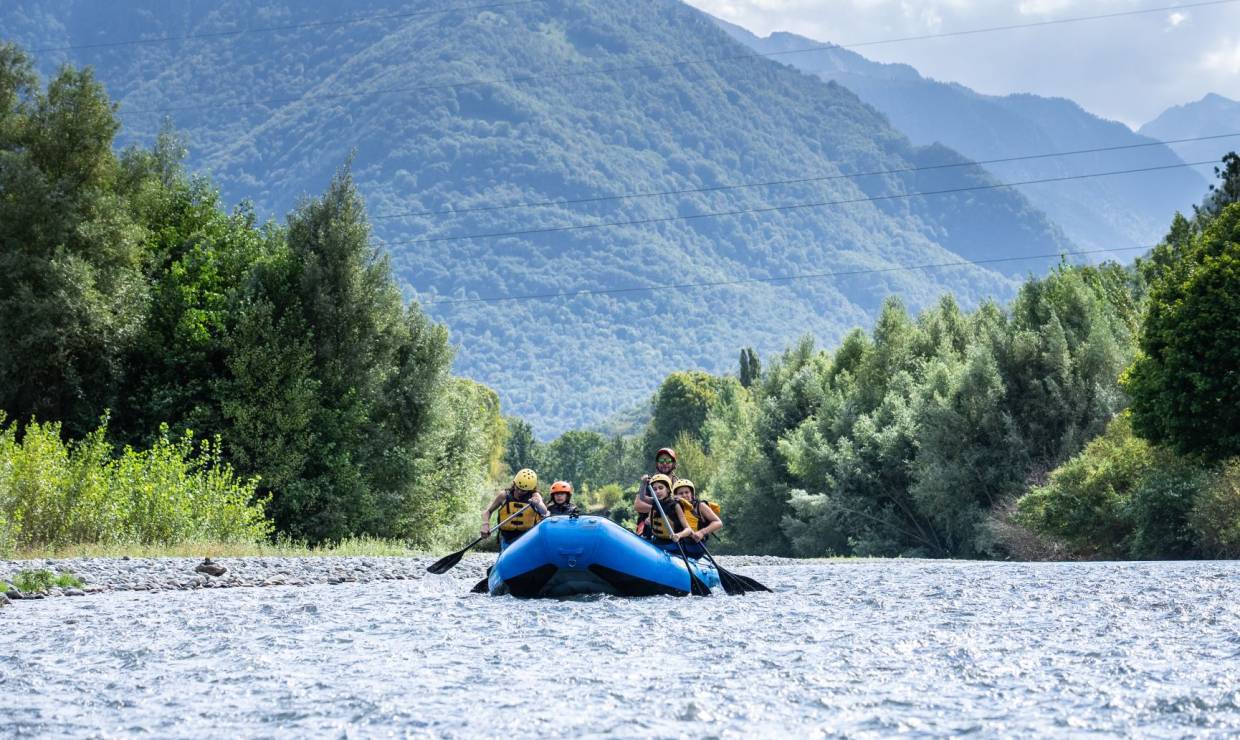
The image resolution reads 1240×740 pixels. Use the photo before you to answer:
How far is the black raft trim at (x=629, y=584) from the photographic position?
15.0 metres

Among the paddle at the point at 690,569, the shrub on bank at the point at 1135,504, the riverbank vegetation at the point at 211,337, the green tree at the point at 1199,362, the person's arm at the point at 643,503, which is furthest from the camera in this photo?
the riverbank vegetation at the point at 211,337

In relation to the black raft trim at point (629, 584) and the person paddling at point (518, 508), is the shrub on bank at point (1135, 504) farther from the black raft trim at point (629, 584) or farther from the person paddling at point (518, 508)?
the person paddling at point (518, 508)

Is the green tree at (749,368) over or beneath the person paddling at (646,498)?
over

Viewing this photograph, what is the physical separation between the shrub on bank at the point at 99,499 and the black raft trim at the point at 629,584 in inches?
371

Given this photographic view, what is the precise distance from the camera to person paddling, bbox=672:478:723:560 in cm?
1622

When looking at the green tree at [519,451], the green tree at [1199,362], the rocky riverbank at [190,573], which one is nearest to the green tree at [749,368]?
the green tree at [519,451]

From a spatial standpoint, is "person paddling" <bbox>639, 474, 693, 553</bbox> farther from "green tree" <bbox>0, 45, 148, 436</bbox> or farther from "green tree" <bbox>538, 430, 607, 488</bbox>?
"green tree" <bbox>538, 430, 607, 488</bbox>

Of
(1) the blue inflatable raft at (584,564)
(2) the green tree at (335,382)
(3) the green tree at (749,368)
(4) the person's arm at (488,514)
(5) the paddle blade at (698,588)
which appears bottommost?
(5) the paddle blade at (698,588)

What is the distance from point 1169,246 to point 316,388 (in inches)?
1415

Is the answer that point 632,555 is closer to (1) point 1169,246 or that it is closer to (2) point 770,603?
(2) point 770,603

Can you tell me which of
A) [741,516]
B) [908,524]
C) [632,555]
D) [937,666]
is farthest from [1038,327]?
[937,666]

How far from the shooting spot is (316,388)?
97.8 feet

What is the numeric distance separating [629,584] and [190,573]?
590 centimetres

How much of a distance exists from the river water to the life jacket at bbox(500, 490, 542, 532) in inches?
51.9
